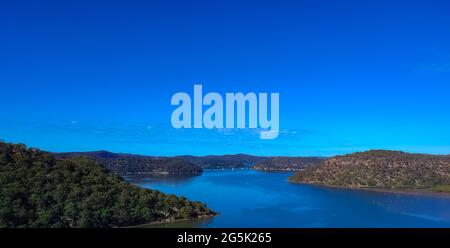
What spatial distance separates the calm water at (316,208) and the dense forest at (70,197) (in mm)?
2414

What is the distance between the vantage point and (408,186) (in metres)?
53.7

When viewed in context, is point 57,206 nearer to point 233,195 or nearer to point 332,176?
point 233,195

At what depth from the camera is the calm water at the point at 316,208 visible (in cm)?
2778

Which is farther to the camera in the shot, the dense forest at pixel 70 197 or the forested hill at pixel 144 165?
the forested hill at pixel 144 165

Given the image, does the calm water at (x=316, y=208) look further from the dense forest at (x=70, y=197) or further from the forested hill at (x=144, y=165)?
the forested hill at (x=144, y=165)

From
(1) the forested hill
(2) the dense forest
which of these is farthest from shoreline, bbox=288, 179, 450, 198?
(2) the dense forest

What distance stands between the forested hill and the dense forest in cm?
2789

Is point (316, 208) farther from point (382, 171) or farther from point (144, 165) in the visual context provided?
point (144, 165)

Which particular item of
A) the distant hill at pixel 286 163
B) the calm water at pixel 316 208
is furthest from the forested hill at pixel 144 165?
the distant hill at pixel 286 163

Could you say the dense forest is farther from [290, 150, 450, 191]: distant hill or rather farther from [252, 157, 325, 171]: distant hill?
[252, 157, 325, 171]: distant hill

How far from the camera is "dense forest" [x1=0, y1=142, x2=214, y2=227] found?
21297mm
